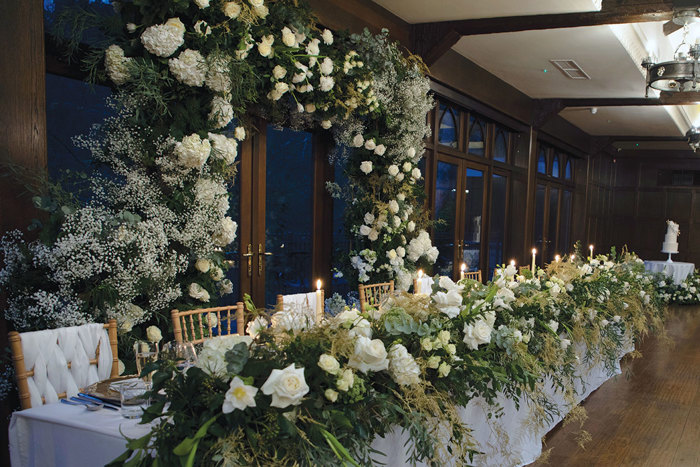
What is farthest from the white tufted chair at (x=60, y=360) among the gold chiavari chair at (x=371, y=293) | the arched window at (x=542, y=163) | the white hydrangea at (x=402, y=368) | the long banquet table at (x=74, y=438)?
the arched window at (x=542, y=163)

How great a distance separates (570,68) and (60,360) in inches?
263

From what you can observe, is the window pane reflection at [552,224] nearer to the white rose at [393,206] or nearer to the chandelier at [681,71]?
the chandelier at [681,71]

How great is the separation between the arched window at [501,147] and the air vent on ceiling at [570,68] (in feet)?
4.79

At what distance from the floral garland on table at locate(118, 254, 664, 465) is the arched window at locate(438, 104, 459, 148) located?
4.50 m

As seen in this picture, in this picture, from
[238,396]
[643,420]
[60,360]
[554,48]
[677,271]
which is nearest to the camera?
[238,396]

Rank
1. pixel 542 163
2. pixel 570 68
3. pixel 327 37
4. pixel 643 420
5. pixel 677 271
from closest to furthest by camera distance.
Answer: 1. pixel 643 420
2. pixel 327 37
3. pixel 570 68
4. pixel 677 271
5. pixel 542 163

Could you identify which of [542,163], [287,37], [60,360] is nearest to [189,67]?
[287,37]

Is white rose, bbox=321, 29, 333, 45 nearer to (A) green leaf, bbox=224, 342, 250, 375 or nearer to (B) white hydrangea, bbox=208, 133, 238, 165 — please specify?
(B) white hydrangea, bbox=208, 133, 238, 165

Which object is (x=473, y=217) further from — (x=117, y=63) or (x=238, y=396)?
(x=238, y=396)

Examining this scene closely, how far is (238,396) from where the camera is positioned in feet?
4.75

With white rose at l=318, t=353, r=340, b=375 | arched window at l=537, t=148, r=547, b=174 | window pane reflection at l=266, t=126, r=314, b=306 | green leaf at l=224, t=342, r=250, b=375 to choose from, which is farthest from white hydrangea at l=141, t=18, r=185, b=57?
arched window at l=537, t=148, r=547, b=174

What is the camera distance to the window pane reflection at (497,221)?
28.4ft

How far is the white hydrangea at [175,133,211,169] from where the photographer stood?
321 centimetres

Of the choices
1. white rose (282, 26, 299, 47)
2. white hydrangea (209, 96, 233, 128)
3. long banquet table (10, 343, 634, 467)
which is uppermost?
white rose (282, 26, 299, 47)
